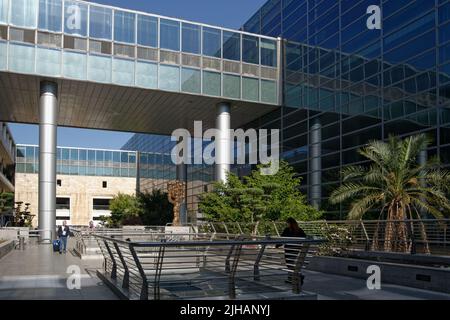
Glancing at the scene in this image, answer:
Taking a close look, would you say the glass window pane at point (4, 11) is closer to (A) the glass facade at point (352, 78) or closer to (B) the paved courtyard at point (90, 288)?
(A) the glass facade at point (352, 78)

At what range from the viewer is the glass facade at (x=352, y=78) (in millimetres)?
22875

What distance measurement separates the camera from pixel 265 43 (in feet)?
120

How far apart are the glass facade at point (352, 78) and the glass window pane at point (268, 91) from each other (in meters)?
0.77

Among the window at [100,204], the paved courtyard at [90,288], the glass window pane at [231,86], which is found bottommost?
the window at [100,204]

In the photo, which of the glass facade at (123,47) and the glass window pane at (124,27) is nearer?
the glass facade at (123,47)

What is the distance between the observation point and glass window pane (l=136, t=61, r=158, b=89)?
33.2 metres

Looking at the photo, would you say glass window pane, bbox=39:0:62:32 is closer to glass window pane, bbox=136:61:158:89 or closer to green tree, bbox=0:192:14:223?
glass window pane, bbox=136:61:158:89

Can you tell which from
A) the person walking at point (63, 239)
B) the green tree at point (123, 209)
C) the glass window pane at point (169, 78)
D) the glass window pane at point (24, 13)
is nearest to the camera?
the person walking at point (63, 239)

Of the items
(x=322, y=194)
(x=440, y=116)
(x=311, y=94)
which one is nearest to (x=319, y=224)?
(x=440, y=116)

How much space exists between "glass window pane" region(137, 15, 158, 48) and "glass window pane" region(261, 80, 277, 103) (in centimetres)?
776

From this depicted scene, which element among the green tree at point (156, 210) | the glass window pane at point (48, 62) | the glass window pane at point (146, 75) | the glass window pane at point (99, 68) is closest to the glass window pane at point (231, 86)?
the glass window pane at point (146, 75)

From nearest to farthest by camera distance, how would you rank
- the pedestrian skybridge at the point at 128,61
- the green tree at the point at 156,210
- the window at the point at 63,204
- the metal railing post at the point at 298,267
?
1. the metal railing post at the point at 298,267
2. the pedestrian skybridge at the point at 128,61
3. the green tree at the point at 156,210
4. the window at the point at 63,204

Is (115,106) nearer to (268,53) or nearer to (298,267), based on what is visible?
(268,53)

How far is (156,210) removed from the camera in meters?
51.2
